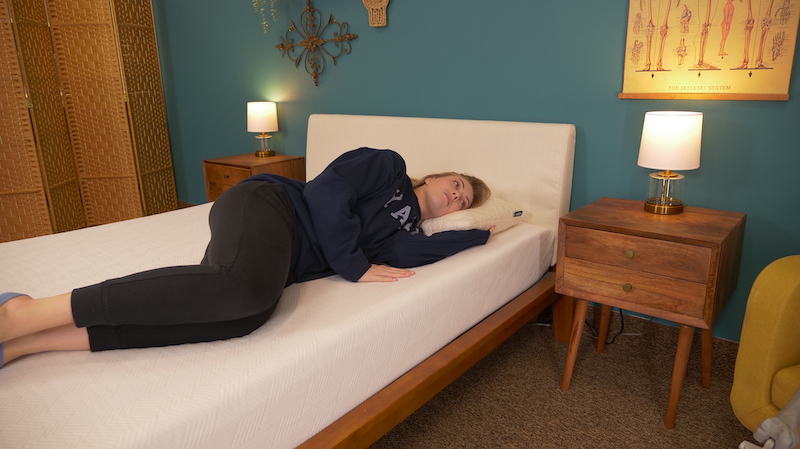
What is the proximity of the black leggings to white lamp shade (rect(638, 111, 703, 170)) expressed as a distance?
131 cm

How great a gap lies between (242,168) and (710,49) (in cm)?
249

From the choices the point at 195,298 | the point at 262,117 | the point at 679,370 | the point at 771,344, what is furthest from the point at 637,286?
the point at 262,117

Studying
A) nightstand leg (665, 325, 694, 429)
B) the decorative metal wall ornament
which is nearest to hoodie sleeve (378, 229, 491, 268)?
nightstand leg (665, 325, 694, 429)

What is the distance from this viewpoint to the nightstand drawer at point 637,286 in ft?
5.36

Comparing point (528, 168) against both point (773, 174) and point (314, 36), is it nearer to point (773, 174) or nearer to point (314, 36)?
point (773, 174)

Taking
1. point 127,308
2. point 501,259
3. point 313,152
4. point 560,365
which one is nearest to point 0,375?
point 127,308

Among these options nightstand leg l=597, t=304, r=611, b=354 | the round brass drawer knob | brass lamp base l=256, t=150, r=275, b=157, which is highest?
brass lamp base l=256, t=150, r=275, b=157

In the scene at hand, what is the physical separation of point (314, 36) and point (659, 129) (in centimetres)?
211

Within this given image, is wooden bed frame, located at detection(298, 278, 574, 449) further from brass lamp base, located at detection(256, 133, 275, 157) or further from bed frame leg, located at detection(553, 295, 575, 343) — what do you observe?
brass lamp base, located at detection(256, 133, 275, 157)

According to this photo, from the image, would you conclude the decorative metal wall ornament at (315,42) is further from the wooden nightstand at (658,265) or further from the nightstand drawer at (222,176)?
the wooden nightstand at (658,265)

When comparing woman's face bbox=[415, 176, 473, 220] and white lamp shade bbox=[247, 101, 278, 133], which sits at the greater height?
white lamp shade bbox=[247, 101, 278, 133]

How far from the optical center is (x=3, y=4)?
119 inches

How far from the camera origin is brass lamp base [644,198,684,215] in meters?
1.87

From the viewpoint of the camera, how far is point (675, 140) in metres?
1.75
